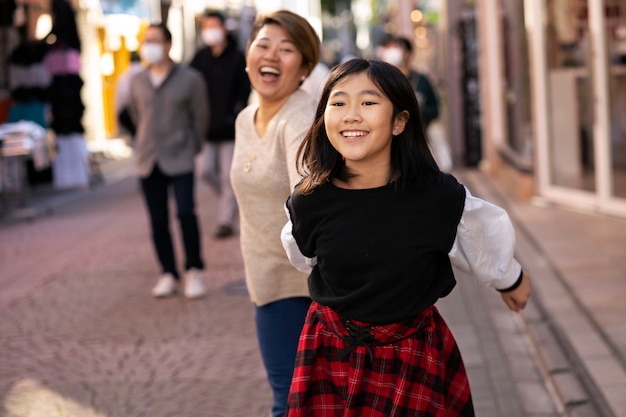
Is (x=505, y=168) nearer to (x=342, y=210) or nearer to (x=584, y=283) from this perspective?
(x=584, y=283)

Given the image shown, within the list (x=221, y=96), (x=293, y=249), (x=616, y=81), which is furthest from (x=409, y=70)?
(x=293, y=249)

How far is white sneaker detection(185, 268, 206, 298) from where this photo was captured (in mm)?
8031

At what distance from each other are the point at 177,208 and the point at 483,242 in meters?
5.15

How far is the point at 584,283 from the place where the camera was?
7.62 meters

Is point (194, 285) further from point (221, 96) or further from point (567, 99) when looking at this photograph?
point (567, 99)

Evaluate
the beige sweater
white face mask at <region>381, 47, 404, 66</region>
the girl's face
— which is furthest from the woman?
white face mask at <region>381, 47, 404, 66</region>

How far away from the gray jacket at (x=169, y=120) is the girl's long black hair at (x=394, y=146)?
15.8 feet

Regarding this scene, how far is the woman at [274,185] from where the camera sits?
394 centimetres

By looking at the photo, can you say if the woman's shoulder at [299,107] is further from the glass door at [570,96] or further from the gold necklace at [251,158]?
the glass door at [570,96]

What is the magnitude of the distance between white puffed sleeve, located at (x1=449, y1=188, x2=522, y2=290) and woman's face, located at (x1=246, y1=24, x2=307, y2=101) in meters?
1.09

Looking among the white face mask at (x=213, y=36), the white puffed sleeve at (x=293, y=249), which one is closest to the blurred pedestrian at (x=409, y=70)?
the white face mask at (x=213, y=36)

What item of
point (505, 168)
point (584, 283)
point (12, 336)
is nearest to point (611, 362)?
point (584, 283)

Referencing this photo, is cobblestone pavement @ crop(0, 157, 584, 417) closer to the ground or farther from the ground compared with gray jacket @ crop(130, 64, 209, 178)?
closer to the ground

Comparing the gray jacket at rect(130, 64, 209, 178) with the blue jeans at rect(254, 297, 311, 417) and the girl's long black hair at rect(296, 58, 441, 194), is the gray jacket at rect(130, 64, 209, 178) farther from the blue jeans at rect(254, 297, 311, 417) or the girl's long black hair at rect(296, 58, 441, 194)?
the girl's long black hair at rect(296, 58, 441, 194)
